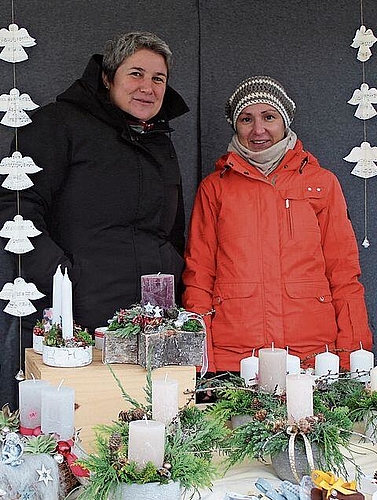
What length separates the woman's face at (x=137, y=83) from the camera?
2461 millimetres

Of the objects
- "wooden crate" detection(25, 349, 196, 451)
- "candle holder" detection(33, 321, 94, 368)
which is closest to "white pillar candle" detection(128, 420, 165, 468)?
"wooden crate" detection(25, 349, 196, 451)

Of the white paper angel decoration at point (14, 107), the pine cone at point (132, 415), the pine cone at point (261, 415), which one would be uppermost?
the white paper angel decoration at point (14, 107)

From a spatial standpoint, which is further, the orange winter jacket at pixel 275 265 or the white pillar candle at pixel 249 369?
the orange winter jacket at pixel 275 265

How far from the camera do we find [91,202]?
2.41m

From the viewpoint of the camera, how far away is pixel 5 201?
7.75ft

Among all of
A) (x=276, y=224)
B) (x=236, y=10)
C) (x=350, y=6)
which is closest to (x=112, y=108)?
(x=276, y=224)

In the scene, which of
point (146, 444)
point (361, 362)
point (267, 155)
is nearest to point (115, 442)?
point (146, 444)

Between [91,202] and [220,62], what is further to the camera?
[220,62]

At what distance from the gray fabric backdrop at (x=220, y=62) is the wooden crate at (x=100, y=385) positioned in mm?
1032

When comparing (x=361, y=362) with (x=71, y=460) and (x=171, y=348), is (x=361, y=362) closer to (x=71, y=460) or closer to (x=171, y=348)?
(x=171, y=348)

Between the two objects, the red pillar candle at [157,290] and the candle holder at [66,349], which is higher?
the red pillar candle at [157,290]

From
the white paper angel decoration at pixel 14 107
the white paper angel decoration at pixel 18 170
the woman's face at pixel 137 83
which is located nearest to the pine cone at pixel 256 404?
the white paper angel decoration at pixel 18 170

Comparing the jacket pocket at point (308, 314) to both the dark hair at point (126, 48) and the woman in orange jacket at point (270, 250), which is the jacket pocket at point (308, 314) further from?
the dark hair at point (126, 48)

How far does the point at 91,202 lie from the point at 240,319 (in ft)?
1.88
